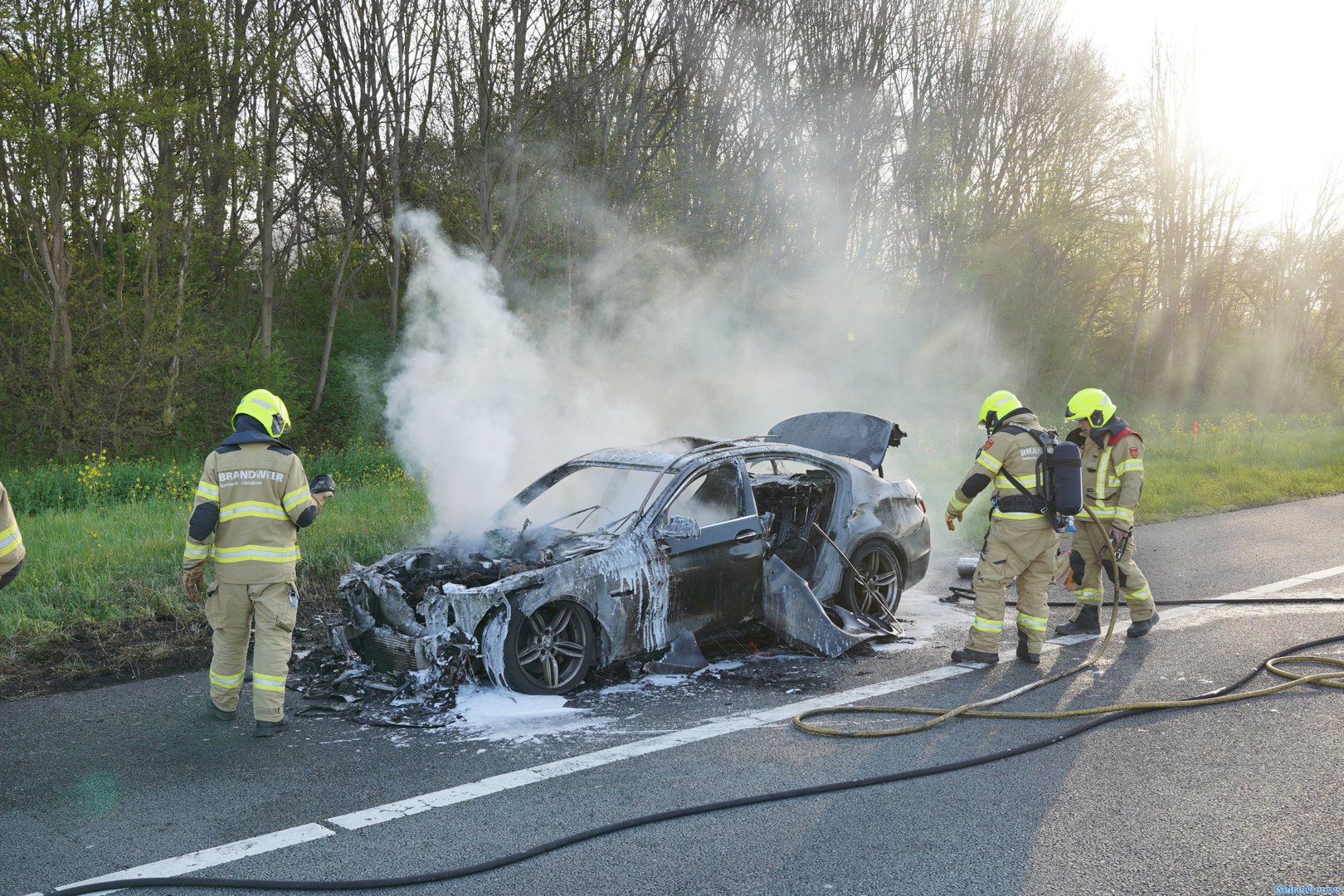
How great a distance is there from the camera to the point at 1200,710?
536cm

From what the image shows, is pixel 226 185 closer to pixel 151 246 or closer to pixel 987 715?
pixel 151 246

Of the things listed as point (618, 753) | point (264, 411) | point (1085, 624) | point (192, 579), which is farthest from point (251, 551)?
point (1085, 624)

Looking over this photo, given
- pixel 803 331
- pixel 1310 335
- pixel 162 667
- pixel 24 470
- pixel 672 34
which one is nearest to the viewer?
pixel 162 667

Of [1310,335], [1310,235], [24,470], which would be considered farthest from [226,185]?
[1310,335]

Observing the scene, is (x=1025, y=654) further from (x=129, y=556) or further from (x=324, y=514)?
(x=324, y=514)

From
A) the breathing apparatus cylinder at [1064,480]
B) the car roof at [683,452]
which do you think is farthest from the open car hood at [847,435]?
the breathing apparatus cylinder at [1064,480]

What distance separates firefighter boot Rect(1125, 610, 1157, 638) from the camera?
7.12 meters

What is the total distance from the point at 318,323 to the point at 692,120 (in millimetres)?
9610

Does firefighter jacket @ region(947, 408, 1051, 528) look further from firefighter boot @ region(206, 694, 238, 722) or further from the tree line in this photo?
the tree line

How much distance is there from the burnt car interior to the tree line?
12.4 metres

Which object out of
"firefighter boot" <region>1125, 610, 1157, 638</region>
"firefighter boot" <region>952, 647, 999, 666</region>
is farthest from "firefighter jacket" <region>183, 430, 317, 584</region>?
"firefighter boot" <region>1125, 610, 1157, 638</region>

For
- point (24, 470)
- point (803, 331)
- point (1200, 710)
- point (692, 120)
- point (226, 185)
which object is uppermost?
point (692, 120)

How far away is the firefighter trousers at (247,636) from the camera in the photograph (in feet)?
16.8

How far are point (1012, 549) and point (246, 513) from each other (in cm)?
457
